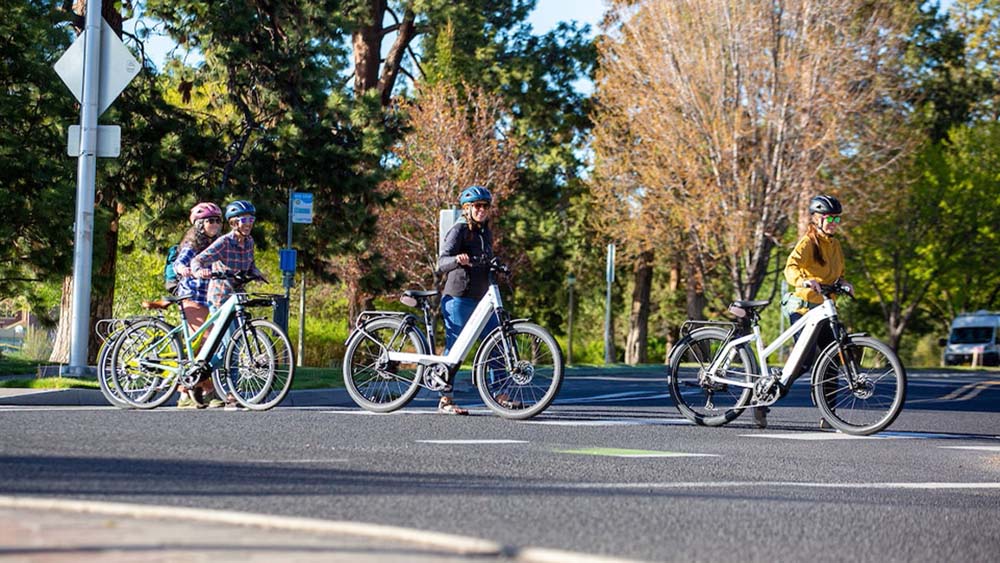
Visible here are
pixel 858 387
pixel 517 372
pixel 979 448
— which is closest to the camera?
pixel 979 448

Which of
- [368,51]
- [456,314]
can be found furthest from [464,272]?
[368,51]

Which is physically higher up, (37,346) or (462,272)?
(462,272)

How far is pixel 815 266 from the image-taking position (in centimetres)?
1205

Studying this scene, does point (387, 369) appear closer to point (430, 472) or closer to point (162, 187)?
point (430, 472)

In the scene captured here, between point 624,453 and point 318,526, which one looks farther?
point 624,453

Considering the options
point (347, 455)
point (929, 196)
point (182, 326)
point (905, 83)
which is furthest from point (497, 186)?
point (347, 455)

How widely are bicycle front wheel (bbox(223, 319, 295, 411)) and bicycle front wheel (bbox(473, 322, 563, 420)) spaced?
5.00 ft

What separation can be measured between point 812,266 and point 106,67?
7.68 m

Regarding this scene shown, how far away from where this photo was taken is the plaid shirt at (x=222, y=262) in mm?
12062

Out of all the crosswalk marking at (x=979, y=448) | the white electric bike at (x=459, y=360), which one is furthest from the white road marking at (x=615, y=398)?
the crosswalk marking at (x=979, y=448)

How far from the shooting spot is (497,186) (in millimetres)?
42281

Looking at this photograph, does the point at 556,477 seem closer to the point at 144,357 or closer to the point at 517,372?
the point at 517,372

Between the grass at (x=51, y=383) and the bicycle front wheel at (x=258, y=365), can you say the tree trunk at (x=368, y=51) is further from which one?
the bicycle front wheel at (x=258, y=365)

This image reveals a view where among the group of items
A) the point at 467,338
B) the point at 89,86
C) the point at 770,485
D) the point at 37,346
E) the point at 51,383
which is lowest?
the point at 770,485
